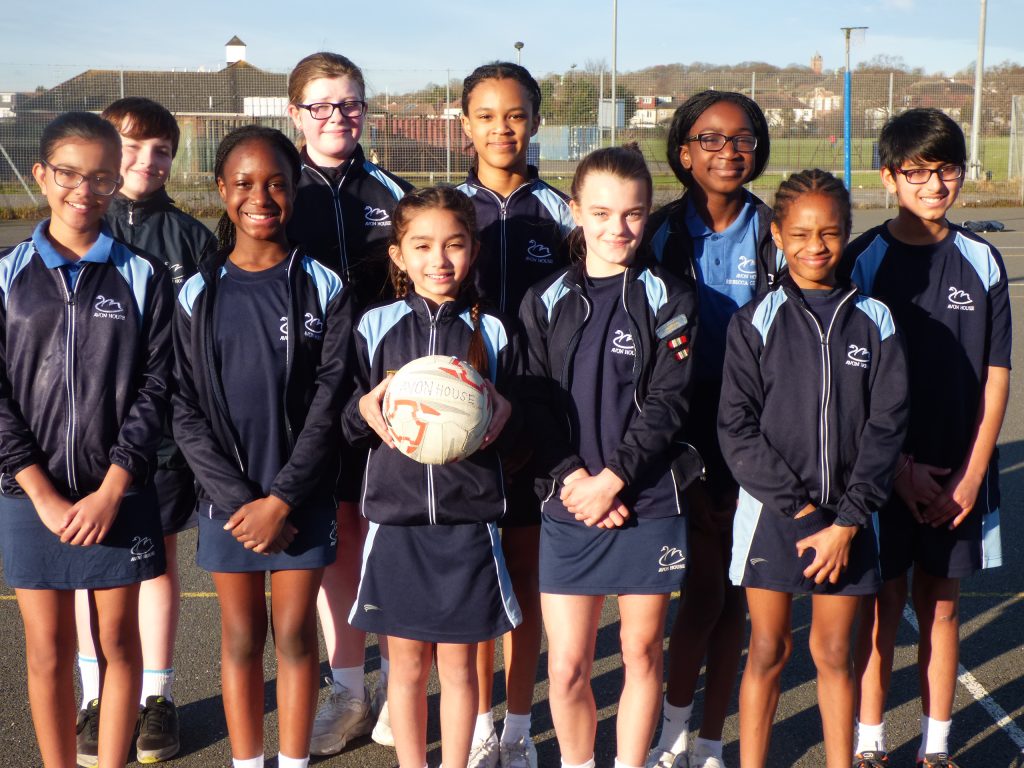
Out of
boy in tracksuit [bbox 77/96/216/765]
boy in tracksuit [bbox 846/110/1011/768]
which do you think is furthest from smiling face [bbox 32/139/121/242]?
boy in tracksuit [bbox 846/110/1011/768]

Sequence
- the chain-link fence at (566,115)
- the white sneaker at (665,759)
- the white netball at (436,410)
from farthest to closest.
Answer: the chain-link fence at (566,115)
the white sneaker at (665,759)
the white netball at (436,410)

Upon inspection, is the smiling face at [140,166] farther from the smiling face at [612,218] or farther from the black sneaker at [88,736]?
the black sneaker at [88,736]

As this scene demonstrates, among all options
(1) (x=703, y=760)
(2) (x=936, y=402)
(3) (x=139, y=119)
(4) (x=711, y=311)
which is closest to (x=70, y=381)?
(3) (x=139, y=119)

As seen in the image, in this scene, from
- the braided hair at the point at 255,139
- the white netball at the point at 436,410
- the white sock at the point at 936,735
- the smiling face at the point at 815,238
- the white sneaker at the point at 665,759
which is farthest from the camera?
the white sneaker at the point at 665,759

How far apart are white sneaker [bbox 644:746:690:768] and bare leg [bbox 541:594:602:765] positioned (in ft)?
1.31

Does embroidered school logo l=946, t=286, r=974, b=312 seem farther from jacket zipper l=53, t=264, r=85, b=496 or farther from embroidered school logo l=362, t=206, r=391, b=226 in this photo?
Result: jacket zipper l=53, t=264, r=85, b=496

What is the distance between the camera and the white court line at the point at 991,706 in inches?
148

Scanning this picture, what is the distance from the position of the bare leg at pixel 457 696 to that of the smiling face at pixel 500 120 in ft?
5.54

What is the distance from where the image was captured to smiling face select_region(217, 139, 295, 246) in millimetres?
3229

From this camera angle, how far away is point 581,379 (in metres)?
3.20

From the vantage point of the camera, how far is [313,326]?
3.21 meters

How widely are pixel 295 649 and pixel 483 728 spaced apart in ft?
2.78

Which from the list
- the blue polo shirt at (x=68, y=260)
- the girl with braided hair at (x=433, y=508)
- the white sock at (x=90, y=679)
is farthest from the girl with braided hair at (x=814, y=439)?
the white sock at (x=90, y=679)

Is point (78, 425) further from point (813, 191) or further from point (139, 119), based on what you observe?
point (813, 191)
